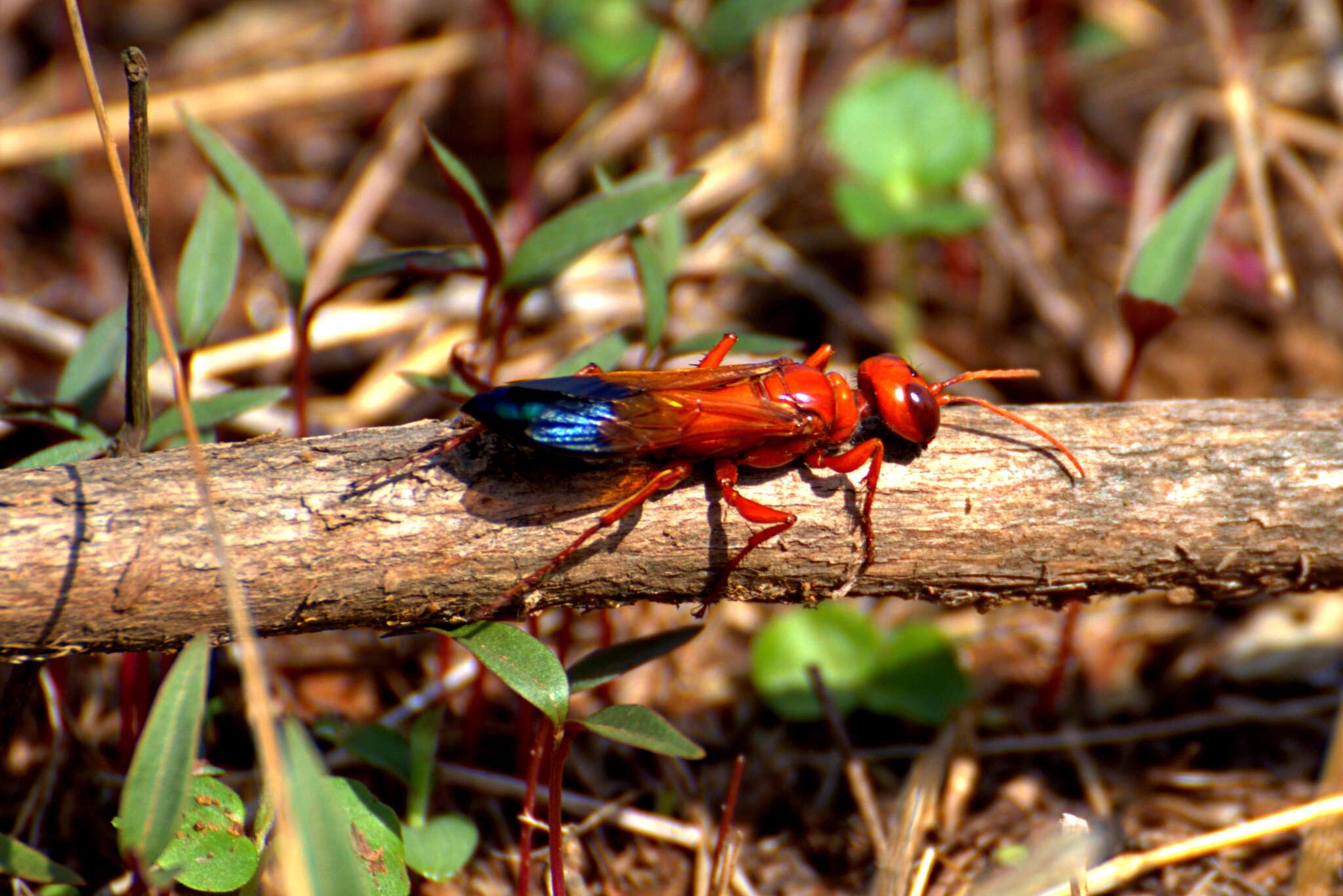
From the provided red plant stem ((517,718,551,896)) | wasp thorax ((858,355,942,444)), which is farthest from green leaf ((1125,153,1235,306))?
red plant stem ((517,718,551,896))

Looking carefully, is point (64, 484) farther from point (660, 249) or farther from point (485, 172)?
point (485, 172)

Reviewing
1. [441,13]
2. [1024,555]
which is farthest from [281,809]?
[441,13]

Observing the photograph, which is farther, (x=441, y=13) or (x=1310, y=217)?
(x=441, y=13)

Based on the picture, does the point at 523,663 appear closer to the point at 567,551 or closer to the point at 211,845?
the point at 567,551

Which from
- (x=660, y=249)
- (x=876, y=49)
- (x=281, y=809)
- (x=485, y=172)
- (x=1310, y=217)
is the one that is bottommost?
(x=281, y=809)

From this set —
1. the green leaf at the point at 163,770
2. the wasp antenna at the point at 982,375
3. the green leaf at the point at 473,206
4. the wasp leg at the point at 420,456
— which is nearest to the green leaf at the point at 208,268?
the green leaf at the point at 473,206

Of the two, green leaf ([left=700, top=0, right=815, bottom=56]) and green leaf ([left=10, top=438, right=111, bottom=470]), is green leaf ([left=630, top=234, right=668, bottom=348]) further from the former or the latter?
green leaf ([left=10, top=438, right=111, bottom=470])
